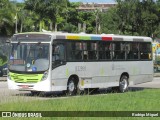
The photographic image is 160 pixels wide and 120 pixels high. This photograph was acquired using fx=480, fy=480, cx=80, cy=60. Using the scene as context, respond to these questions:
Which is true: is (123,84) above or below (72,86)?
below

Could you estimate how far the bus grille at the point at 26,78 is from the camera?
67.2ft

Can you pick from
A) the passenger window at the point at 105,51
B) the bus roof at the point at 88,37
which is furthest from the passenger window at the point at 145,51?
the passenger window at the point at 105,51

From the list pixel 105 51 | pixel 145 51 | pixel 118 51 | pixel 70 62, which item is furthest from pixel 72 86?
pixel 145 51

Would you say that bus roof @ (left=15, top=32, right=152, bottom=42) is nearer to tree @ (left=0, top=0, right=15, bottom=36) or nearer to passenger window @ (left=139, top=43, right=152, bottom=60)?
passenger window @ (left=139, top=43, right=152, bottom=60)

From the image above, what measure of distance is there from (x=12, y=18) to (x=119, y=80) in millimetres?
37172

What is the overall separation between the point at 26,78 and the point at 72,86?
2.29 meters

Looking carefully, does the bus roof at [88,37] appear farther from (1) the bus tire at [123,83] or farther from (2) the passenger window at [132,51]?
(1) the bus tire at [123,83]

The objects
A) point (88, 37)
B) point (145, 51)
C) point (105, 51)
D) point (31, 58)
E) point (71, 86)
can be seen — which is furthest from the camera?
point (145, 51)

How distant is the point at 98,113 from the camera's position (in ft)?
39.8

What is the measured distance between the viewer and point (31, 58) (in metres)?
20.6

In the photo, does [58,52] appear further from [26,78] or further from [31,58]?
[26,78]

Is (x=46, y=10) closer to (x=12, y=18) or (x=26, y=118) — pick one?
(x=12, y=18)

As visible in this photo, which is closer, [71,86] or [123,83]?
[71,86]

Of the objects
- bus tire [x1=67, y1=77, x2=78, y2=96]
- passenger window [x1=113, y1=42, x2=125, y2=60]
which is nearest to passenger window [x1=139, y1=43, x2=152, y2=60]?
passenger window [x1=113, y1=42, x2=125, y2=60]
